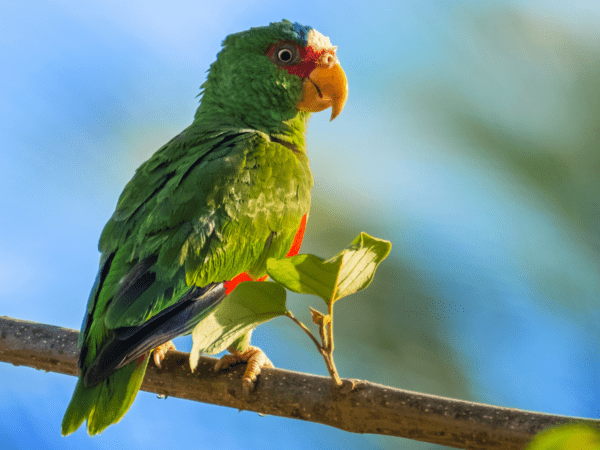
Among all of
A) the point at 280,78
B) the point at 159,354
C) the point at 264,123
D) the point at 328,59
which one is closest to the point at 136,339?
the point at 159,354

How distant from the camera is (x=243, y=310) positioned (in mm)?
827

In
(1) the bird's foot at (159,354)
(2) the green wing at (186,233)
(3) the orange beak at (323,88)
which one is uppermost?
(3) the orange beak at (323,88)

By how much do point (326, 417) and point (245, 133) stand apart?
2.82ft

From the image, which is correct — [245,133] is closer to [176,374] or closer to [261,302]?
[176,374]

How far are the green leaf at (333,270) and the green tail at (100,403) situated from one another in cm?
52

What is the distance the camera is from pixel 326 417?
1.09 meters

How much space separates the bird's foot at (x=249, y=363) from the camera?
1.18 m

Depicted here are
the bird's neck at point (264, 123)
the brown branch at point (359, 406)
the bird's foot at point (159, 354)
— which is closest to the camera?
the brown branch at point (359, 406)

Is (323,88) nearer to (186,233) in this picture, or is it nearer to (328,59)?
(328,59)

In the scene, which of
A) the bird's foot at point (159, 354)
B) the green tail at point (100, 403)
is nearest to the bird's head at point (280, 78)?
the bird's foot at point (159, 354)

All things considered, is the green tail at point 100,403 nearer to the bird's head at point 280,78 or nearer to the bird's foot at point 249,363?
the bird's foot at point 249,363

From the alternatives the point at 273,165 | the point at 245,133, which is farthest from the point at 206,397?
the point at 245,133

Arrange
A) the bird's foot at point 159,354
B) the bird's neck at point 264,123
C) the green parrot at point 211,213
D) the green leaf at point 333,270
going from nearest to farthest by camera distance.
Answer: the green leaf at point 333,270
the green parrot at point 211,213
the bird's foot at point 159,354
the bird's neck at point 264,123

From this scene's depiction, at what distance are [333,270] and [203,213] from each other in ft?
2.00
